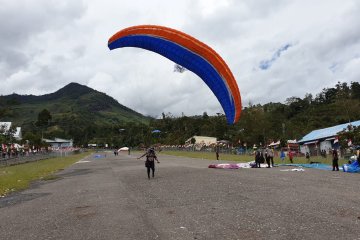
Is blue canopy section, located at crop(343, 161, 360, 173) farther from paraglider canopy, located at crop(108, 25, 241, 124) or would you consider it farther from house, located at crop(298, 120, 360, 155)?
house, located at crop(298, 120, 360, 155)

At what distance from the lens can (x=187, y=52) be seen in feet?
67.2

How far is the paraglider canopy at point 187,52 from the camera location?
20203mm

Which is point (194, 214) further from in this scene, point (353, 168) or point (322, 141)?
point (322, 141)

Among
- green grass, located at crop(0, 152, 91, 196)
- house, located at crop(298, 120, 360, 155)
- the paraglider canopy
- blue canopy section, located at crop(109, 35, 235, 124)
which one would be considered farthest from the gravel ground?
house, located at crop(298, 120, 360, 155)

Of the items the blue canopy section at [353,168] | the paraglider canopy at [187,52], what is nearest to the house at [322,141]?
the blue canopy section at [353,168]

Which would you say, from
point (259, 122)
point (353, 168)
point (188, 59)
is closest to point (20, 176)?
point (188, 59)

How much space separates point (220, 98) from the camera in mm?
22266

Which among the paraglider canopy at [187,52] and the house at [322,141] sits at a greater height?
the paraglider canopy at [187,52]

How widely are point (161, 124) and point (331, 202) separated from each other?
160065 millimetres

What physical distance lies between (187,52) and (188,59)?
58cm

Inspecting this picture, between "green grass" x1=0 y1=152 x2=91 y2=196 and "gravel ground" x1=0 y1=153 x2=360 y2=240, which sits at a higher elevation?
"green grass" x1=0 y1=152 x2=91 y2=196

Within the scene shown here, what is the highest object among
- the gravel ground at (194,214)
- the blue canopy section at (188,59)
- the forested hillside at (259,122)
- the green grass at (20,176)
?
the forested hillside at (259,122)

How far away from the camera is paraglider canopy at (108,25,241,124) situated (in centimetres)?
2020

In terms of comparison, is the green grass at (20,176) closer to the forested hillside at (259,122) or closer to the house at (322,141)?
the forested hillside at (259,122)
